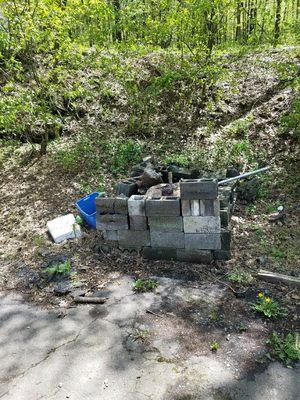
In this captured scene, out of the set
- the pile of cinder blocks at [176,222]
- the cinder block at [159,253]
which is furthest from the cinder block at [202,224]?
the cinder block at [159,253]

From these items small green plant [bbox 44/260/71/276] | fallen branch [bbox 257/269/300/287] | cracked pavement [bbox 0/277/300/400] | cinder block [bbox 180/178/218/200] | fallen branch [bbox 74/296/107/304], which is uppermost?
cinder block [bbox 180/178/218/200]

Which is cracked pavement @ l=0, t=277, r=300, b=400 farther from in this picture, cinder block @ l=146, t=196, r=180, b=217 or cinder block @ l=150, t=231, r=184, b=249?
cinder block @ l=146, t=196, r=180, b=217

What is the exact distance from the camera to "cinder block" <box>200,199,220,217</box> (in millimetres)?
3945

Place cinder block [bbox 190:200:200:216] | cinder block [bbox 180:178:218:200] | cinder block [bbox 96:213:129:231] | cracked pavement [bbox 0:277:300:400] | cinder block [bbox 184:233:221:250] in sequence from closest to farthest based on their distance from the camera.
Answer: cracked pavement [bbox 0:277:300:400], cinder block [bbox 180:178:218:200], cinder block [bbox 190:200:200:216], cinder block [bbox 184:233:221:250], cinder block [bbox 96:213:129:231]

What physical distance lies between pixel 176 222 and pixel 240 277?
0.94 m

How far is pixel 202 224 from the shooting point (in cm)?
404

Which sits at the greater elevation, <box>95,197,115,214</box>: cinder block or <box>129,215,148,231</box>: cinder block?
<box>95,197,115,214</box>: cinder block

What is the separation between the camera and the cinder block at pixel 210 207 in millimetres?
3945

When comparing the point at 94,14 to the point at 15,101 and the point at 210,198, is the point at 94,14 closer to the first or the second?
the point at 15,101

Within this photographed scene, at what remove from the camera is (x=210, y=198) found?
3.92 meters

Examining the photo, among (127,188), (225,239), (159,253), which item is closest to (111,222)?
(127,188)

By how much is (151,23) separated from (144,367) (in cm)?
546

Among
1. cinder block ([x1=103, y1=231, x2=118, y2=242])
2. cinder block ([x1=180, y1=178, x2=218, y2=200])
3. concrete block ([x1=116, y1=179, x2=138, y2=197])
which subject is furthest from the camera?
concrete block ([x1=116, y1=179, x2=138, y2=197])

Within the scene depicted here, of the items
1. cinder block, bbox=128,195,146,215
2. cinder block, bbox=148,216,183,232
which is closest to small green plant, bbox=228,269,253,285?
cinder block, bbox=148,216,183,232
